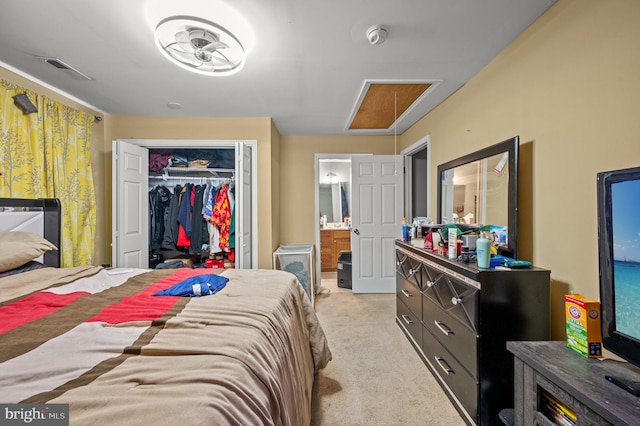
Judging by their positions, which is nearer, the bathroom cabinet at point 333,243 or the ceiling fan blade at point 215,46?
the ceiling fan blade at point 215,46

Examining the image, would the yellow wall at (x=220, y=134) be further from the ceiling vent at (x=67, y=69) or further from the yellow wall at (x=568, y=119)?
the yellow wall at (x=568, y=119)

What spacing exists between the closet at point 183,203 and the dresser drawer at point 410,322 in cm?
183

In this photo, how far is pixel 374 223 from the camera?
12.2 ft

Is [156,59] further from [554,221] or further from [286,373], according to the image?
[554,221]

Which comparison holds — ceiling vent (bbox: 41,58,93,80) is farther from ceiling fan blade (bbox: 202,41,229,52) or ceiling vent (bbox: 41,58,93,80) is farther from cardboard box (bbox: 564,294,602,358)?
cardboard box (bbox: 564,294,602,358)

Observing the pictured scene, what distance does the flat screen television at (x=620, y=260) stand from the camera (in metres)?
0.83

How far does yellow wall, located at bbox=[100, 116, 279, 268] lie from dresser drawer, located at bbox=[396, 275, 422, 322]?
5.29ft

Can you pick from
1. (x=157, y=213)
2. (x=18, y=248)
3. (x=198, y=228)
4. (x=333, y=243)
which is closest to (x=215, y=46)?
(x=18, y=248)

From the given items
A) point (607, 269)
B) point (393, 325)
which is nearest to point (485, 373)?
point (607, 269)

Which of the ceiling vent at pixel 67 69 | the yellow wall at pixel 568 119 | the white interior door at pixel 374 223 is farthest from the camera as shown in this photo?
the white interior door at pixel 374 223

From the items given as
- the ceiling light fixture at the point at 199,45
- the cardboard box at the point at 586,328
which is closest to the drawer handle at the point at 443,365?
the cardboard box at the point at 586,328

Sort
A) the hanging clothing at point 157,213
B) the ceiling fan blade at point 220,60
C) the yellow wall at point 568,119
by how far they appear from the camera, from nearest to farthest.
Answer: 1. the yellow wall at point 568,119
2. the ceiling fan blade at point 220,60
3. the hanging clothing at point 157,213

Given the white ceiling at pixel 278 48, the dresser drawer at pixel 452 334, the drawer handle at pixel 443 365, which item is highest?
the white ceiling at pixel 278 48

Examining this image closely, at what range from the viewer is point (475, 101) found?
2.13 metres
